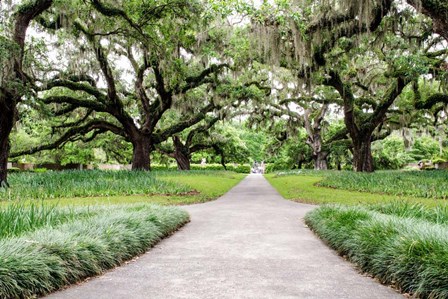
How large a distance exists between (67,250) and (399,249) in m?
3.68

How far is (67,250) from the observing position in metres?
4.16

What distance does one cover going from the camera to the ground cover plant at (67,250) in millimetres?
3430

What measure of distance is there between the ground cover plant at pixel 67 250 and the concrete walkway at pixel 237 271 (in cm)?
17

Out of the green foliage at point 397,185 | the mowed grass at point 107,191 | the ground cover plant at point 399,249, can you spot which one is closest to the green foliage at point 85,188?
the mowed grass at point 107,191

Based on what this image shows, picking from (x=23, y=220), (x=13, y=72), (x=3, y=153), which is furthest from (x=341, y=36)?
(x=3, y=153)

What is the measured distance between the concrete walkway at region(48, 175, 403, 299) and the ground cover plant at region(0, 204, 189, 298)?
0.55 feet

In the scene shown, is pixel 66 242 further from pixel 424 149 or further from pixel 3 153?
pixel 424 149

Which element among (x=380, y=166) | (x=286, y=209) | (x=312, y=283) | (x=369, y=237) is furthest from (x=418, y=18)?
(x=380, y=166)

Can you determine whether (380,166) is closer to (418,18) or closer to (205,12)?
(418,18)

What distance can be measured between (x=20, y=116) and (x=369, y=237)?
563 inches

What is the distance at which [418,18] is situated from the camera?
1507cm

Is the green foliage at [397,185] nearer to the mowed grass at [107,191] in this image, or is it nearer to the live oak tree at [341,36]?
the live oak tree at [341,36]

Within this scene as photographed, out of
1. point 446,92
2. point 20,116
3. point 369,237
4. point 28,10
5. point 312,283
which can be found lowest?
point 312,283

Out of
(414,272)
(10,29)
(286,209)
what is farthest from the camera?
Result: (10,29)
